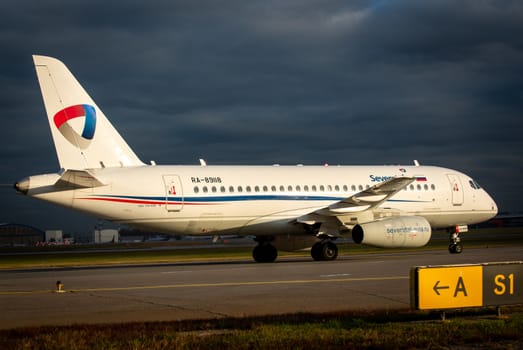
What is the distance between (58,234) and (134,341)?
408 ft

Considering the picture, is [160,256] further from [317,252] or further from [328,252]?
[328,252]

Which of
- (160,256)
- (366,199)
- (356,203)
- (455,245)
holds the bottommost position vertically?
(160,256)

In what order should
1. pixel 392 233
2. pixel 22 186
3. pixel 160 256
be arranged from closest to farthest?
pixel 22 186, pixel 392 233, pixel 160 256

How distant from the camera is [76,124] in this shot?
26047mm

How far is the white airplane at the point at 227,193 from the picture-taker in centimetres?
2581

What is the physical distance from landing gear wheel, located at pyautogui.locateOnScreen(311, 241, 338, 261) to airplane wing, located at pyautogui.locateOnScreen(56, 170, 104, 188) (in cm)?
964

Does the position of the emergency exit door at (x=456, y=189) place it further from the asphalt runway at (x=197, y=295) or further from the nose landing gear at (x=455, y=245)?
the asphalt runway at (x=197, y=295)

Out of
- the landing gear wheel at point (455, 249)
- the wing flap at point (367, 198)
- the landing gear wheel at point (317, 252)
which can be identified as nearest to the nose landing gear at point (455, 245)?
the landing gear wheel at point (455, 249)

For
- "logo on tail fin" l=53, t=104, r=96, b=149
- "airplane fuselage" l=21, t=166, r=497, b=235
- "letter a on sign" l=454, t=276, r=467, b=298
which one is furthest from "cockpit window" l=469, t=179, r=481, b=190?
"letter a on sign" l=454, t=276, r=467, b=298

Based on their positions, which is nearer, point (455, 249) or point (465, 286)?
point (465, 286)

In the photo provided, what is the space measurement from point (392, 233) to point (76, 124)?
43.0 feet

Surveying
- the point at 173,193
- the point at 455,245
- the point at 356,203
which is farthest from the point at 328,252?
the point at 455,245

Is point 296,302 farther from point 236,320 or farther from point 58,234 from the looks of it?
point 58,234

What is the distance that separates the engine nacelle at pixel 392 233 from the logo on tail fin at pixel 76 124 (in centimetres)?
1125
